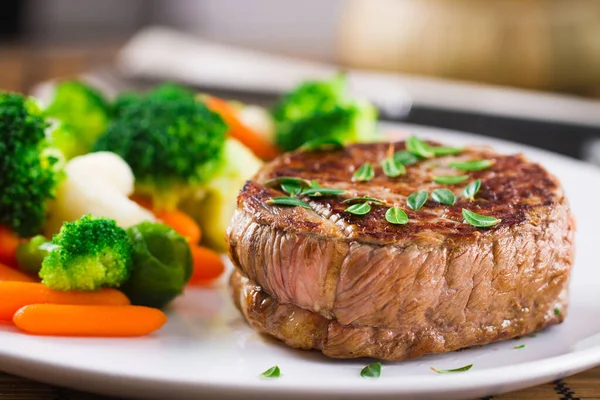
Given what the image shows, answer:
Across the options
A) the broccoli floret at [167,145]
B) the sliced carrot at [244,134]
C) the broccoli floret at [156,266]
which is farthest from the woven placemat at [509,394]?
the sliced carrot at [244,134]

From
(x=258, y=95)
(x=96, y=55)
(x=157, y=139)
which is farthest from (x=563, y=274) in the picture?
(x=96, y=55)

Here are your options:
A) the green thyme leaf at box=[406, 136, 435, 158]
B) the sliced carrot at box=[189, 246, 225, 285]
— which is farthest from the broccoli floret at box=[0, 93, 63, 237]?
the green thyme leaf at box=[406, 136, 435, 158]

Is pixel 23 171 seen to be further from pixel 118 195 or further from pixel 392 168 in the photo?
pixel 392 168

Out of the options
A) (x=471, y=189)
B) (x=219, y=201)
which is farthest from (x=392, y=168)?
(x=219, y=201)

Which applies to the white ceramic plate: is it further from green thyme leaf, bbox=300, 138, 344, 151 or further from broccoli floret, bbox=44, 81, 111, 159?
broccoli floret, bbox=44, 81, 111, 159

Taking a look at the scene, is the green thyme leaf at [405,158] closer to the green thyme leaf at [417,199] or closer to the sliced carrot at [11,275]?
the green thyme leaf at [417,199]

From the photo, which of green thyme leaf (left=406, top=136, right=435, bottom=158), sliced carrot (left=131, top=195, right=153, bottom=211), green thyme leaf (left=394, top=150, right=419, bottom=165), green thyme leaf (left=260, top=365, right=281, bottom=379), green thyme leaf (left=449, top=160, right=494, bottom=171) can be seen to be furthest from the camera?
sliced carrot (left=131, top=195, right=153, bottom=211)
